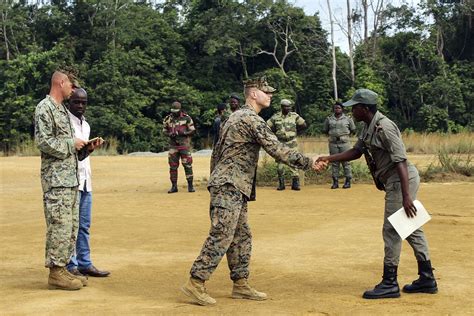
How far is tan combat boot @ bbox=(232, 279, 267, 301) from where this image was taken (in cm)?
598

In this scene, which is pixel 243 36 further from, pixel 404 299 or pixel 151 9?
pixel 404 299

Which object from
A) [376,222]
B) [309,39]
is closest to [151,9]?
[309,39]

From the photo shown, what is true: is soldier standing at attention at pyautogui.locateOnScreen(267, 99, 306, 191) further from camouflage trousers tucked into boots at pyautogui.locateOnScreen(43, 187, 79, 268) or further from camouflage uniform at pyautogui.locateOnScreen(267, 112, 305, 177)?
camouflage trousers tucked into boots at pyautogui.locateOnScreen(43, 187, 79, 268)

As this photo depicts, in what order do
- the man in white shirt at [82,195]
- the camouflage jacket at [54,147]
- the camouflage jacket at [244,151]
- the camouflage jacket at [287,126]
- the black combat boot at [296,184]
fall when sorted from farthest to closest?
the black combat boot at [296,184]
the camouflage jacket at [287,126]
the man in white shirt at [82,195]
the camouflage jacket at [54,147]
the camouflage jacket at [244,151]

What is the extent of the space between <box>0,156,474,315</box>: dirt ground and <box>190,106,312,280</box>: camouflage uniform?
0.38m

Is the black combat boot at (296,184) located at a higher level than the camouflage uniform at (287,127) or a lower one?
lower

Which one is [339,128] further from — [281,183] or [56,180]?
[56,180]

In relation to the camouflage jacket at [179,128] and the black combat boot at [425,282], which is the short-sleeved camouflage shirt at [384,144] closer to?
A: the black combat boot at [425,282]

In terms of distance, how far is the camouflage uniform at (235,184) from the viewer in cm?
583

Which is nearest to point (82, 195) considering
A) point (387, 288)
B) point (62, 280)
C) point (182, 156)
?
point (62, 280)

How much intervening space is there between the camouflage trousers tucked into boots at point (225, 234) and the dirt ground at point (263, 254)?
0.30 meters

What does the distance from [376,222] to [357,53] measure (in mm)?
32826

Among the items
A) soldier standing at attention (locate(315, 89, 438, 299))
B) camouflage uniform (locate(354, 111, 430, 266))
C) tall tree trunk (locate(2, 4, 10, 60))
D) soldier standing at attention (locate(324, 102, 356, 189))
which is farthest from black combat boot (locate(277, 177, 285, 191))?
tall tree trunk (locate(2, 4, 10, 60))

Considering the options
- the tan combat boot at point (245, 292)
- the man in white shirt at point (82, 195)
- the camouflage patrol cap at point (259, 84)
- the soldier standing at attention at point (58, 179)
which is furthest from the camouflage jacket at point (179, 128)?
the tan combat boot at point (245, 292)
